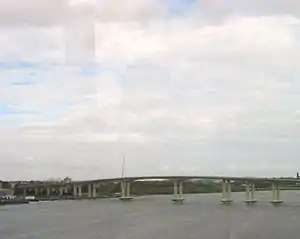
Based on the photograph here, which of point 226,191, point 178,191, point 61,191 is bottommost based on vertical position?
point 61,191

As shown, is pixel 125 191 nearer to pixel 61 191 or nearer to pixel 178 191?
pixel 178 191

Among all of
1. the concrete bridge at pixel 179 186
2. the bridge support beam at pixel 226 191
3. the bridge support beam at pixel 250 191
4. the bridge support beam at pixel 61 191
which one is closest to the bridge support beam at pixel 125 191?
the concrete bridge at pixel 179 186

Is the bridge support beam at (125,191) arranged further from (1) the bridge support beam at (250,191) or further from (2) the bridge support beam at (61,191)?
(1) the bridge support beam at (250,191)

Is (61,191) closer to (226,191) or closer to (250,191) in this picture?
(226,191)

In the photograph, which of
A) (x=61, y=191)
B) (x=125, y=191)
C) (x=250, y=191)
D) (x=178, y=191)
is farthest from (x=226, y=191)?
(x=61, y=191)

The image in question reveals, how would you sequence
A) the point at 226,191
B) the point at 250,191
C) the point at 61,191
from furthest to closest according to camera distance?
the point at 61,191 < the point at 250,191 < the point at 226,191

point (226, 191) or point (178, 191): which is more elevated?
point (226, 191)

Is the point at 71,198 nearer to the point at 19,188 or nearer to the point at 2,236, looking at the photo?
the point at 19,188

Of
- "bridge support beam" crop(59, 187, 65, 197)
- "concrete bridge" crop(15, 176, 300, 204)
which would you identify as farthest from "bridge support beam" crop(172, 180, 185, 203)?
"bridge support beam" crop(59, 187, 65, 197)

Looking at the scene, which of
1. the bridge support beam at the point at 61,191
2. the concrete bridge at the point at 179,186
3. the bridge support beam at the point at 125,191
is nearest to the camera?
the concrete bridge at the point at 179,186

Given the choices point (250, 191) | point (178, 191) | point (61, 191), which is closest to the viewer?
point (250, 191)

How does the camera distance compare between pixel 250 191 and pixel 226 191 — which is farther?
pixel 250 191

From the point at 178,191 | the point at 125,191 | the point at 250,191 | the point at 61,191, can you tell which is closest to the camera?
the point at 250,191

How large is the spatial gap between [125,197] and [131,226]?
189ft
